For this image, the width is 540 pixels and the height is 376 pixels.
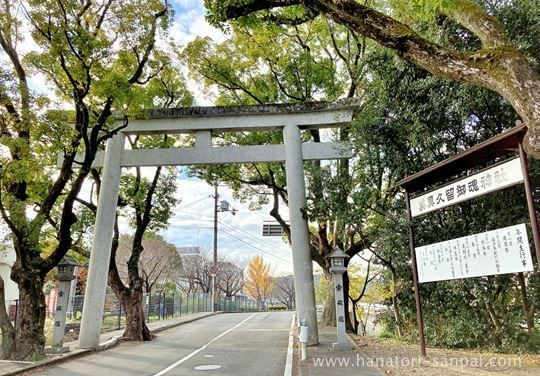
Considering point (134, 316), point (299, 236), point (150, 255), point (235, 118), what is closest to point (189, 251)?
point (150, 255)

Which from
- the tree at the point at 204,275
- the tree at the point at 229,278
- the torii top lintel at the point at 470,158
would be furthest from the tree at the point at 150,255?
the torii top lintel at the point at 470,158

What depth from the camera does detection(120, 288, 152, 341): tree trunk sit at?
1194 centimetres

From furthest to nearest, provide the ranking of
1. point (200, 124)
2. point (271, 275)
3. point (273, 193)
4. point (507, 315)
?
point (271, 275) < point (273, 193) < point (200, 124) < point (507, 315)

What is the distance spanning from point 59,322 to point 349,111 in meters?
9.67

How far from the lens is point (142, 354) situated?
949cm

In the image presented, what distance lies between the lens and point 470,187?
6469 millimetres

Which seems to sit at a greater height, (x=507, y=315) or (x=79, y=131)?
(x=79, y=131)

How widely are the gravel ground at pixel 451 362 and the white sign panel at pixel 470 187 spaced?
112 inches

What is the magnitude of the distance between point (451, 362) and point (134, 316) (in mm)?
9266

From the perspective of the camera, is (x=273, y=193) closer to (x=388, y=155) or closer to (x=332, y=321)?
(x=332, y=321)

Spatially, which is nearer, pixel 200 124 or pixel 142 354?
pixel 142 354

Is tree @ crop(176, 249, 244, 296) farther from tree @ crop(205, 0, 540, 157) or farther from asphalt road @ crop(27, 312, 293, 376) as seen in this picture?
tree @ crop(205, 0, 540, 157)

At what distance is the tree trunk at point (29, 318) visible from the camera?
8.24 m

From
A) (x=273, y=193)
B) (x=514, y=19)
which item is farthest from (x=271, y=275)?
(x=514, y=19)
